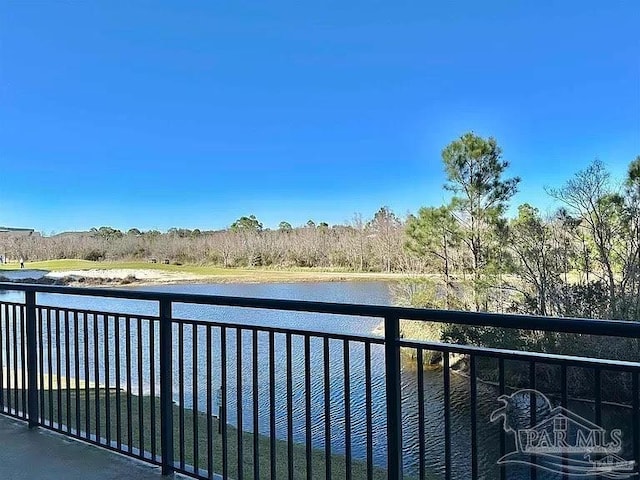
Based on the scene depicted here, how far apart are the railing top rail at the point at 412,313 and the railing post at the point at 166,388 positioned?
0.11 metres

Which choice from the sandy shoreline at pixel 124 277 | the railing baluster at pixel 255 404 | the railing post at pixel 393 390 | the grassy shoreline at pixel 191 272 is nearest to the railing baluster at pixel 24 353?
the railing baluster at pixel 255 404

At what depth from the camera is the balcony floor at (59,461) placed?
2.22m

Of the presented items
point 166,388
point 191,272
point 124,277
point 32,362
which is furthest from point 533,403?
point 191,272

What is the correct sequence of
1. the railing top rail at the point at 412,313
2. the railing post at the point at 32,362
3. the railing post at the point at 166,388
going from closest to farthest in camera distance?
the railing top rail at the point at 412,313, the railing post at the point at 166,388, the railing post at the point at 32,362

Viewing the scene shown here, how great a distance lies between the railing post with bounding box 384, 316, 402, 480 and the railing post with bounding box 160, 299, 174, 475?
3.48 feet

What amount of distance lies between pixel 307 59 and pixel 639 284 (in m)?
12.1

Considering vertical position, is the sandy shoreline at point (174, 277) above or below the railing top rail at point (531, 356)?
below

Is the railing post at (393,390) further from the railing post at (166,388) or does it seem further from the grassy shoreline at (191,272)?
the grassy shoreline at (191,272)

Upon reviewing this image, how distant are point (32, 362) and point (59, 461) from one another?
2.26 ft

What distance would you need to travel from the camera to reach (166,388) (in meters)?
2.24

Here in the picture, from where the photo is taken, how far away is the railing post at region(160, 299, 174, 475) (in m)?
2.21

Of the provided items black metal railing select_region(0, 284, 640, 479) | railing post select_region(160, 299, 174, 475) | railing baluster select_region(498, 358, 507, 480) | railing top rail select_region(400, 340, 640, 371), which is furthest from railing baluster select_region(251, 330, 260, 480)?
railing baluster select_region(498, 358, 507, 480)

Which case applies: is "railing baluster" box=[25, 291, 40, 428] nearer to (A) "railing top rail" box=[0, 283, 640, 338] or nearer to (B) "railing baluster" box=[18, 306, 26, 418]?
(B) "railing baluster" box=[18, 306, 26, 418]

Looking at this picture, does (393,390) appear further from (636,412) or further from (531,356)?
(636,412)
